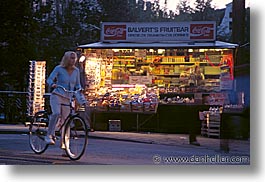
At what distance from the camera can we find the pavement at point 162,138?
29.6 feet

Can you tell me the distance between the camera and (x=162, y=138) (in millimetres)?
9664

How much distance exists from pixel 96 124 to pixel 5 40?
178cm

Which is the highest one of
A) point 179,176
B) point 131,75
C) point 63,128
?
point 131,75

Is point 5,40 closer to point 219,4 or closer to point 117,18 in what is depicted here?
point 117,18

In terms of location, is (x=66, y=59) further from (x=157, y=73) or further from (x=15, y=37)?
(x=157, y=73)

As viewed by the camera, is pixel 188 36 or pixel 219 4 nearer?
pixel 219 4

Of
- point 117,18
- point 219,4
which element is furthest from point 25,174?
point 219,4

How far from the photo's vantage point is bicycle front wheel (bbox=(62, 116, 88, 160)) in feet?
28.1

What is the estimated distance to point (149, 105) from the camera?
11344 millimetres

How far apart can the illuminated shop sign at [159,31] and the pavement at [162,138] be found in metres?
1.33

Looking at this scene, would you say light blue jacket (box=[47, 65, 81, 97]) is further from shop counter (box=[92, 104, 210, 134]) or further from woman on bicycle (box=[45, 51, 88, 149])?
shop counter (box=[92, 104, 210, 134])

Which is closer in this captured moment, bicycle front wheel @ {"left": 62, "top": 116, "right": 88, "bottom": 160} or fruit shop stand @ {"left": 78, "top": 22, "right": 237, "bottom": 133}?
bicycle front wheel @ {"left": 62, "top": 116, "right": 88, "bottom": 160}

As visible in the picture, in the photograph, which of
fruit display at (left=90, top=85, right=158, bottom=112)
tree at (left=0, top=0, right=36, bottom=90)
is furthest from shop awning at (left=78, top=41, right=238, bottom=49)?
tree at (left=0, top=0, right=36, bottom=90)

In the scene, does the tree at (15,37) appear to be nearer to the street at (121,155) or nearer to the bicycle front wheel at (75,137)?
the street at (121,155)
